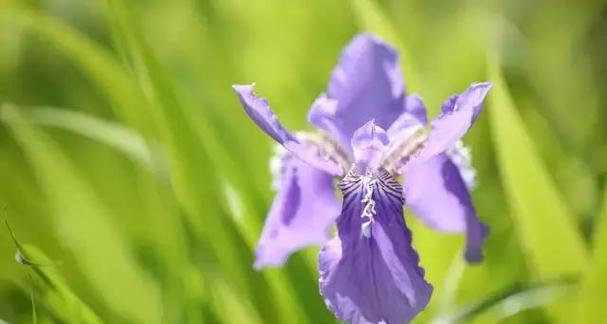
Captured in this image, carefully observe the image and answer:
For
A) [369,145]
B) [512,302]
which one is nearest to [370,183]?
[369,145]

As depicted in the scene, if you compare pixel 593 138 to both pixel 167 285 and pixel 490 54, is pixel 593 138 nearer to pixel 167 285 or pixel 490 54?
pixel 490 54

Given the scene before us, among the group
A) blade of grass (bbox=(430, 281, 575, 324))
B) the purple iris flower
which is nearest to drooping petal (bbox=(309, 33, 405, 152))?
the purple iris flower

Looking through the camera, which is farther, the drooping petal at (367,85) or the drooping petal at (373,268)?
the drooping petal at (367,85)

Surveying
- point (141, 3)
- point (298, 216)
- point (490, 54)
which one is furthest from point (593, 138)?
point (141, 3)

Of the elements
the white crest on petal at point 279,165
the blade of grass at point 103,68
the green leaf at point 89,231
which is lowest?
the white crest on petal at point 279,165

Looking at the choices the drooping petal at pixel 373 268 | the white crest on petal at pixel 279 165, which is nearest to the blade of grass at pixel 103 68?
the white crest on petal at pixel 279 165

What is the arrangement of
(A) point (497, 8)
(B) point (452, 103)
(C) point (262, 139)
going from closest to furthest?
(B) point (452, 103)
(C) point (262, 139)
(A) point (497, 8)

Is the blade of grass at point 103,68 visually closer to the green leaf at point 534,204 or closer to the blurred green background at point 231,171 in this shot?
the blurred green background at point 231,171
